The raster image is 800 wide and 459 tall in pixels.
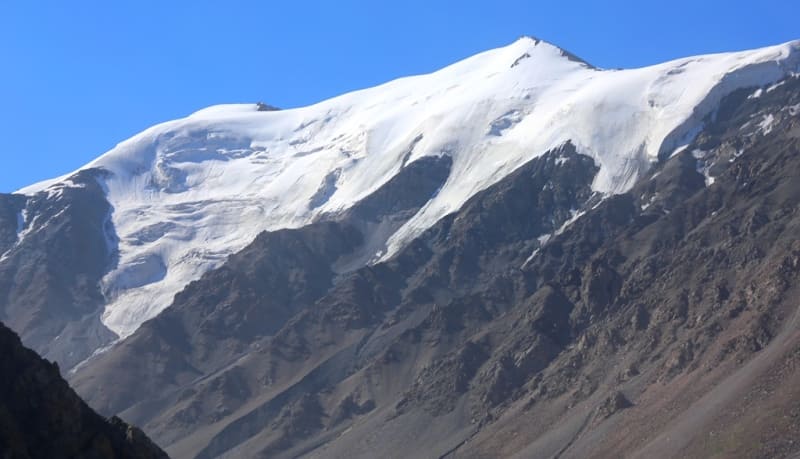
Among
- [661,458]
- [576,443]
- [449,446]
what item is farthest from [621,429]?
[449,446]

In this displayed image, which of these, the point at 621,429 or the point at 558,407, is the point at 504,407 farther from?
the point at 621,429

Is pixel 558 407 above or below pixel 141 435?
below

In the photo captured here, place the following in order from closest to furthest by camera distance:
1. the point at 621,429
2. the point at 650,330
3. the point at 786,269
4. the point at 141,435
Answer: the point at 141,435, the point at 621,429, the point at 786,269, the point at 650,330

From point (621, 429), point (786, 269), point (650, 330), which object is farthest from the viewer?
point (650, 330)

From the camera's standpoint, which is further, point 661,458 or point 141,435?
point 661,458

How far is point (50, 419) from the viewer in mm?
58562

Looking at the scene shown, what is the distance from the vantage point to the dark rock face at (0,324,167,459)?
5722 cm

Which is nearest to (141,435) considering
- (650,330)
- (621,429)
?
(621,429)

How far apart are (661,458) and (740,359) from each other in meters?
25.8

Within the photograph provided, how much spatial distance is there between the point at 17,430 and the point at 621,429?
4560 inches

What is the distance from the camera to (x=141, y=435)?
6000cm

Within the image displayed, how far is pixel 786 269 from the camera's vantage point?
Result: 181 m

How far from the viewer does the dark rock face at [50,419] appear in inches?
2253

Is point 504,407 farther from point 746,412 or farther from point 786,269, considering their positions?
point 746,412
